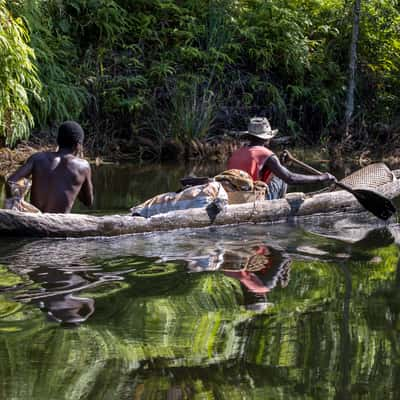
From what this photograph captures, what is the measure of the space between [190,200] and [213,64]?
340 inches

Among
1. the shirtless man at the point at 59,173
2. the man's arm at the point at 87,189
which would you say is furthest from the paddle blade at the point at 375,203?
the shirtless man at the point at 59,173

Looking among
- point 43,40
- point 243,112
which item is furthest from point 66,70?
point 243,112

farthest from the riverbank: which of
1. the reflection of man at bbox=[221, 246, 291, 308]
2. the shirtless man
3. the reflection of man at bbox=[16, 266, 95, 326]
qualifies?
the reflection of man at bbox=[16, 266, 95, 326]

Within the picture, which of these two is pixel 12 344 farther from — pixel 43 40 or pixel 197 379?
pixel 43 40

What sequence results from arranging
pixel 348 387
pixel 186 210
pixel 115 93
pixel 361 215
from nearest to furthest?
pixel 348 387
pixel 186 210
pixel 361 215
pixel 115 93

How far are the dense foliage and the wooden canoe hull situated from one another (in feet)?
20.5

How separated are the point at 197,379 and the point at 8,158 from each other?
10.2 metres

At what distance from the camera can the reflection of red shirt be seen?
857 centimetres

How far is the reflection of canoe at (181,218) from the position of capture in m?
7.04

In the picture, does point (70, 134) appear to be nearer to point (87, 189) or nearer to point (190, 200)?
point (87, 189)

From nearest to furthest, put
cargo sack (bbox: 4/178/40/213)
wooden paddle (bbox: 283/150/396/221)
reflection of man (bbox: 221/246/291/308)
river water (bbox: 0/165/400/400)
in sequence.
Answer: river water (bbox: 0/165/400/400) → reflection of man (bbox: 221/246/291/308) → cargo sack (bbox: 4/178/40/213) → wooden paddle (bbox: 283/150/396/221)

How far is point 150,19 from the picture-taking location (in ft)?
55.4

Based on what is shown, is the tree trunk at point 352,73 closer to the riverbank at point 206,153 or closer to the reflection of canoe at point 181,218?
the riverbank at point 206,153

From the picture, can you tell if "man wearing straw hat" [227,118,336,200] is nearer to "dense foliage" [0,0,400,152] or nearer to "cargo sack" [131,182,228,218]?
"cargo sack" [131,182,228,218]
